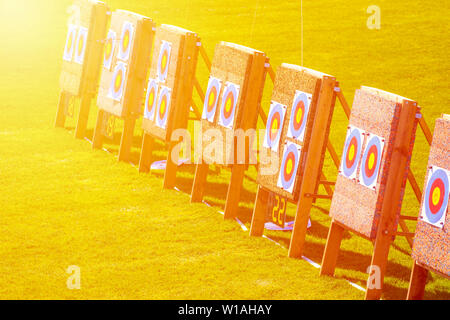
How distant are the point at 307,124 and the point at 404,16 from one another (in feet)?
40.0

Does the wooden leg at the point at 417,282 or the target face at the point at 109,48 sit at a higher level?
the target face at the point at 109,48

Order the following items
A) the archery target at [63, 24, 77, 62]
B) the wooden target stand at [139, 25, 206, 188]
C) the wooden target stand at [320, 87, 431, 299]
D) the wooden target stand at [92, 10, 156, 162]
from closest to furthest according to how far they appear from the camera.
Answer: the wooden target stand at [320, 87, 431, 299] → the wooden target stand at [139, 25, 206, 188] → the wooden target stand at [92, 10, 156, 162] → the archery target at [63, 24, 77, 62]

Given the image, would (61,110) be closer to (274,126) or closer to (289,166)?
(274,126)

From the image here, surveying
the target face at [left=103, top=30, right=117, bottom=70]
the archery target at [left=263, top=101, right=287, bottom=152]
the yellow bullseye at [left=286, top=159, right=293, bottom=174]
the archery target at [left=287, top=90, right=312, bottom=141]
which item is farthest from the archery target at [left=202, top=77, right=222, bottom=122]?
the target face at [left=103, top=30, right=117, bottom=70]

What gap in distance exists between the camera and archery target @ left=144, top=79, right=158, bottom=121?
11508 mm

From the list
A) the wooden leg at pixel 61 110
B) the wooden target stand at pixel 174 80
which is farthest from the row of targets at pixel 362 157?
the wooden leg at pixel 61 110

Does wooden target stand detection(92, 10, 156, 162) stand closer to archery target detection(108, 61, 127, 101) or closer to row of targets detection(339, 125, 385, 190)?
archery target detection(108, 61, 127, 101)

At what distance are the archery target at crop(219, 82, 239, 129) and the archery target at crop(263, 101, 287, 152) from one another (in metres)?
0.66

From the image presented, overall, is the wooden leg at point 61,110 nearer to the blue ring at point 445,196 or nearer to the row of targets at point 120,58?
the row of targets at point 120,58

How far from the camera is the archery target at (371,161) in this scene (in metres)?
7.71

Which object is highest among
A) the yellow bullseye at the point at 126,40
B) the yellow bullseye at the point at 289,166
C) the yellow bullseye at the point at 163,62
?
the yellow bullseye at the point at 126,40

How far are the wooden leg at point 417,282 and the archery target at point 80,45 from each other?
7928 mm

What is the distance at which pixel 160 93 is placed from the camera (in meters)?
11.4
